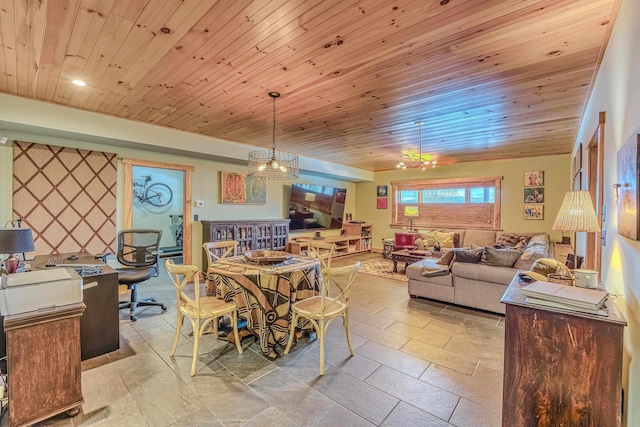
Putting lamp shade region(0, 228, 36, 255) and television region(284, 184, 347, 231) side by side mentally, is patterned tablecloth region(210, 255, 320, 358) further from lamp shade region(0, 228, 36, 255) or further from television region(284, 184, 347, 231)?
television region(284, 184, 347, 231)

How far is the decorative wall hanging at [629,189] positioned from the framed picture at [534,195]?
5.20 meters

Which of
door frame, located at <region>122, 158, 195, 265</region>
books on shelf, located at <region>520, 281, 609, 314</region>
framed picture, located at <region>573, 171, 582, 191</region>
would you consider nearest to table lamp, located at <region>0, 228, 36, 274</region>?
door frame, located at <region>122, 158, 195, 265</region>

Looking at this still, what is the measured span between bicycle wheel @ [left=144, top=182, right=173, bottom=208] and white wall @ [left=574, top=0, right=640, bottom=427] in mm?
8146

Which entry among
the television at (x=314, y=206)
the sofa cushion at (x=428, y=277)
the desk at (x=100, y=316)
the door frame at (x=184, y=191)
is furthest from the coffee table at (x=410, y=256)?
the desk at (x=100, y=316)

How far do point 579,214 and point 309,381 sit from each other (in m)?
2.04

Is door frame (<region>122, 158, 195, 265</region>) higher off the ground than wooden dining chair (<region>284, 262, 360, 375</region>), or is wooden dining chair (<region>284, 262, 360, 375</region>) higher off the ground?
door frame (<region>122, 158, 195, 265</region>)

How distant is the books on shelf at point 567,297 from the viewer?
1258mm

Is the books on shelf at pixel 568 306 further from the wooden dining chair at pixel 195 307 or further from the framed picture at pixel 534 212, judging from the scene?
the framed picture at pixel 534 212

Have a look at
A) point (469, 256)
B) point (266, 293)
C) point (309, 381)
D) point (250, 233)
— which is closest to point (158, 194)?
point (250, 233)

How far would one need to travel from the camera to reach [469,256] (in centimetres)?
361

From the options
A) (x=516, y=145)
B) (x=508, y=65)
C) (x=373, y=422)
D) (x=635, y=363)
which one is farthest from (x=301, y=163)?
(x=635, y=363)

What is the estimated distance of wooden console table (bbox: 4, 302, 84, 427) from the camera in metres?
1.56

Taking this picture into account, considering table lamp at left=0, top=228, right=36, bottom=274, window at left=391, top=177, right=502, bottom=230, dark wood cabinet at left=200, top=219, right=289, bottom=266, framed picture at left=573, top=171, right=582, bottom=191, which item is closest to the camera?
table lamp at left=0, top=228, right=36, bottom=274

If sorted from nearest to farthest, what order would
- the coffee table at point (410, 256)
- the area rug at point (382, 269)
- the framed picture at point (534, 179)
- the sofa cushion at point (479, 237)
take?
the coffee table at point (410, 256) < the area rug at point (382, 269) < the framed picture at point (534, 179) < the sofa cushion at point (479, 237)
